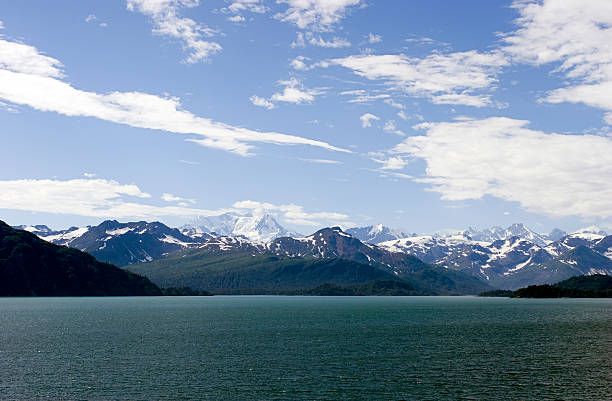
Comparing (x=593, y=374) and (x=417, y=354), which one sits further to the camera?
(x=417, y=354)

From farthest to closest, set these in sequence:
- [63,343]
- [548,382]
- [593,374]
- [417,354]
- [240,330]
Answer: [240,330]
[63,343]
[417,354]
[593,374]
[548,382]

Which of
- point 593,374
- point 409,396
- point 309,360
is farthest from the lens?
point 309,360

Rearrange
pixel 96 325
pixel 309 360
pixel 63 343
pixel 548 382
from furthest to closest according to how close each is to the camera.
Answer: pixel 96 325, pixel 63 343, pixel 309 360, pixel 548 382

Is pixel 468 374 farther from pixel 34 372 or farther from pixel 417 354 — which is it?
pixel 34 372

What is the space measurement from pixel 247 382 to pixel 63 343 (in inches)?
2728

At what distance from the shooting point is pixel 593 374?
87.6 meters

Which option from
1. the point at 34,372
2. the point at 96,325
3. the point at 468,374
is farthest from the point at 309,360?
the point at 96,325

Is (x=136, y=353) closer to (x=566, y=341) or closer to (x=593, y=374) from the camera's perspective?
(x=593, y=374)

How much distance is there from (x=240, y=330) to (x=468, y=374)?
94.7 m

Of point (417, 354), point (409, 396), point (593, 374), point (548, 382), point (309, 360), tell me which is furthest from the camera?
point (417, 354)

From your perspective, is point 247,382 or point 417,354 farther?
point 417,354

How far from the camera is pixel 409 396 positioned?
72250mm

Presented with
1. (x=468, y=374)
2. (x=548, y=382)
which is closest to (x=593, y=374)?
(x=548, y=382)

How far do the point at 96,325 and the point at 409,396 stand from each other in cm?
14335
